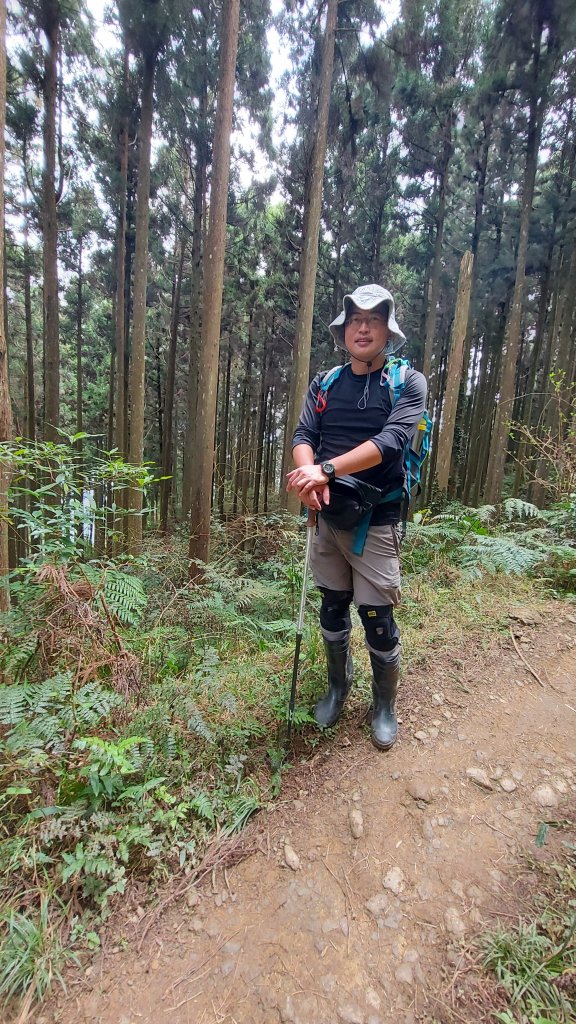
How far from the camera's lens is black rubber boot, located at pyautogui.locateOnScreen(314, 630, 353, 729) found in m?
2.41

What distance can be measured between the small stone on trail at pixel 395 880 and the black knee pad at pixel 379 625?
0.92 metres

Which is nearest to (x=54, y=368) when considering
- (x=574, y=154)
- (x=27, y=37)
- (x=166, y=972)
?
(x=27, y=37)

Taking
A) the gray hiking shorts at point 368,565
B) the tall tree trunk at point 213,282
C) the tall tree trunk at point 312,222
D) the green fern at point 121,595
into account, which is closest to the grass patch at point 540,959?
the gray hiking shorts at point 368,565

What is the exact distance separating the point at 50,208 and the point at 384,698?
36.5ft

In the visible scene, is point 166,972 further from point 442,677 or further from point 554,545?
point 554,545

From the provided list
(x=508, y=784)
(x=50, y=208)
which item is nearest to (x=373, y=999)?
(x=508, y=784)

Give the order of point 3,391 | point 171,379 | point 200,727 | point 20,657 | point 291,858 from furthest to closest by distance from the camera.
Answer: point 171,379
point 3,391
point 20,657
point 200,727
point 291,858

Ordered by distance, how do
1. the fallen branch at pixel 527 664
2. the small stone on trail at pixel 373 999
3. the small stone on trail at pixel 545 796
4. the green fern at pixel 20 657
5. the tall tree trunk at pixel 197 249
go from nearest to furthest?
the small stone on trail at pixel 373 999
the small stone on trail at pixel 545 796
the green fern at pixel 20 657
the fallen branch at pixel 527 664
the tall tree trunk at pixel 197 249

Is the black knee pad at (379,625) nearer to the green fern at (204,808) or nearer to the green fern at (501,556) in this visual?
the green fern at (204,808)

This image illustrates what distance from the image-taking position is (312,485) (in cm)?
196

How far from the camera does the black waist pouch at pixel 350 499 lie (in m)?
2.01

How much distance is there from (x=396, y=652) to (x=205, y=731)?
1.10m

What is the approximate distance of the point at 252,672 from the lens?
294 centimetres

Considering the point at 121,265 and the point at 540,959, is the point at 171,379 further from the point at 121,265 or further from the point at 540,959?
the point at 540,959
